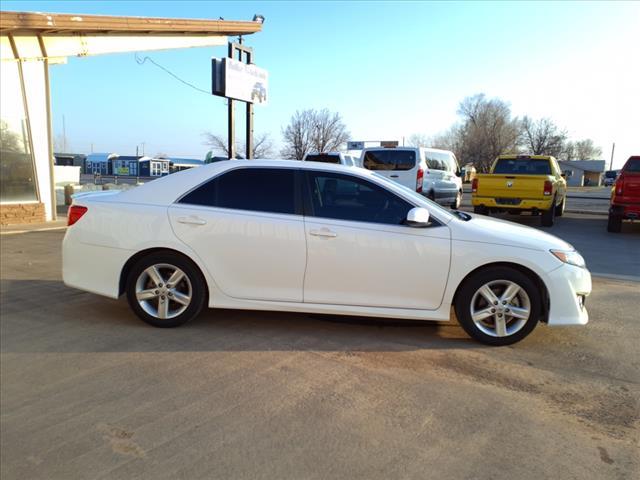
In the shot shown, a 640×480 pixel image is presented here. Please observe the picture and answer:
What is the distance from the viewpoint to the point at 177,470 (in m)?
2.59

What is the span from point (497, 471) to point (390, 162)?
11796 mm

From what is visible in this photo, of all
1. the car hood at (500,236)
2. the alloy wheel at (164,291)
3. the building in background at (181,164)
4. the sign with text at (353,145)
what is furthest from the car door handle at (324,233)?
the sign with text at (353,145)

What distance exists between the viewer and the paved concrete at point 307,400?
2.68 metres

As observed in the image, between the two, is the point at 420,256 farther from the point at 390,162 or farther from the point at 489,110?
the point at 489,110

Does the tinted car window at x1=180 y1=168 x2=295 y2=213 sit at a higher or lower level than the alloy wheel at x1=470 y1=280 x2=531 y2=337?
higher

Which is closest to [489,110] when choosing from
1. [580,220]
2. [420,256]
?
[580,220]

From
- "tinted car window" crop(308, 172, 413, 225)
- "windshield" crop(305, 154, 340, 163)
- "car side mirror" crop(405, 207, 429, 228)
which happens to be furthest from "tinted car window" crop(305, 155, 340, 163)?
"car side mirror" crop(405, 207, 429, 228)

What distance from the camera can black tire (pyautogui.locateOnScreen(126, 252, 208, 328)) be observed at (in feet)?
15.2

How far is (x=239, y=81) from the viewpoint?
15422 millimetres

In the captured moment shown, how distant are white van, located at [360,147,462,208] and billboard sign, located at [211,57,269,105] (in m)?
4.50

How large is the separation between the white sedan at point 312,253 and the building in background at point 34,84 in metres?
9.30

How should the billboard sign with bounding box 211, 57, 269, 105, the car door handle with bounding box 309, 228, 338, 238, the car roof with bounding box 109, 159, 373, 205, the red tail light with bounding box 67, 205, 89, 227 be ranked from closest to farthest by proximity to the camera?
1. the car door handle with bounding box 309, 228, 338, 238
2. the car roof with bounding box 109, 159, 373, 205
3. the red tail light with bounding box 67, 205, 89, 227
4. the billboard sign with bounding box 211, 57, 269, 105

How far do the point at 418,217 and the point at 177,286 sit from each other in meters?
2.39

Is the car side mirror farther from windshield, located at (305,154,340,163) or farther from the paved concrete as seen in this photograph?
windshield, located at (305,154,340,163)
